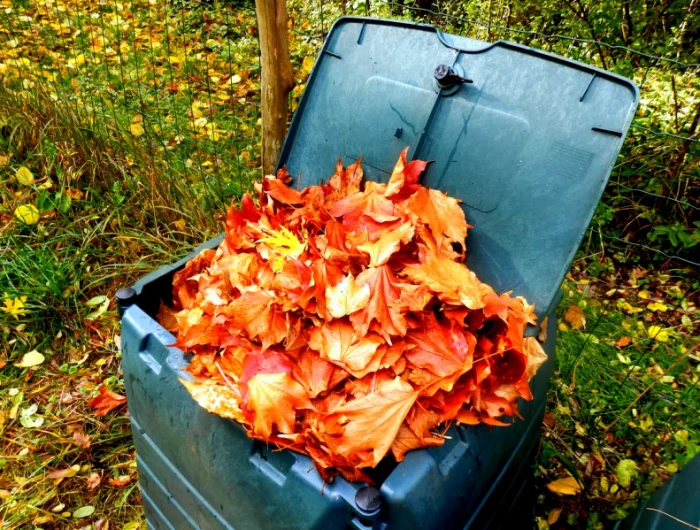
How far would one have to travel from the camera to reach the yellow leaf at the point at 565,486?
183cm

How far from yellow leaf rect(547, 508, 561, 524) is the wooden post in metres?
1.73

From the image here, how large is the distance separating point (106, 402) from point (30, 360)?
442mm

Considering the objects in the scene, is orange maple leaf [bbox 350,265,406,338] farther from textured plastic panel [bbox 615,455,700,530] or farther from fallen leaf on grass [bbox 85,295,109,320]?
fallen leaf on grass [bbox 85,295,109,320]

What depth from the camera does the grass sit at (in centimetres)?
194

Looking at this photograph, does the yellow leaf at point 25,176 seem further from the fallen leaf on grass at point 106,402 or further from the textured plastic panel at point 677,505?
the textured plastic panel at point 677,505

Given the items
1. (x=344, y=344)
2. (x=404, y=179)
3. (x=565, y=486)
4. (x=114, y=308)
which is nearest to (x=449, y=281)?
(x=344, y=344)

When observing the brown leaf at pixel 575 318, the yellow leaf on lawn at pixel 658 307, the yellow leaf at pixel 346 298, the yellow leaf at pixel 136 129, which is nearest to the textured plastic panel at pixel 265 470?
the yellow leaf at pixel 346 298

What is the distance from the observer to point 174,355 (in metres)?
1.20

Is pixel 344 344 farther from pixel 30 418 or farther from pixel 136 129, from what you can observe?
pixel 136 129

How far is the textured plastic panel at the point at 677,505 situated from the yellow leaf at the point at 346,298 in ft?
2.47

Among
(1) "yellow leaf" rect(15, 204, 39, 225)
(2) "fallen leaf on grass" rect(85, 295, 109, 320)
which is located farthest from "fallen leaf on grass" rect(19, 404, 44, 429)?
(1) "yellow leaf" rect(15, 204, 39, 225)

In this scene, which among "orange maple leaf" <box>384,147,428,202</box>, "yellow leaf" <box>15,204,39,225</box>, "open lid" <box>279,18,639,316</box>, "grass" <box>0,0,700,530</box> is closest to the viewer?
"open lid" <box>279,18,639,316</box>

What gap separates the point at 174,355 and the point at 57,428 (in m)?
1.26

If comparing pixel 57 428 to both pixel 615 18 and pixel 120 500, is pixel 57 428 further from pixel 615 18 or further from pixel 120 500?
pixel 615 18
